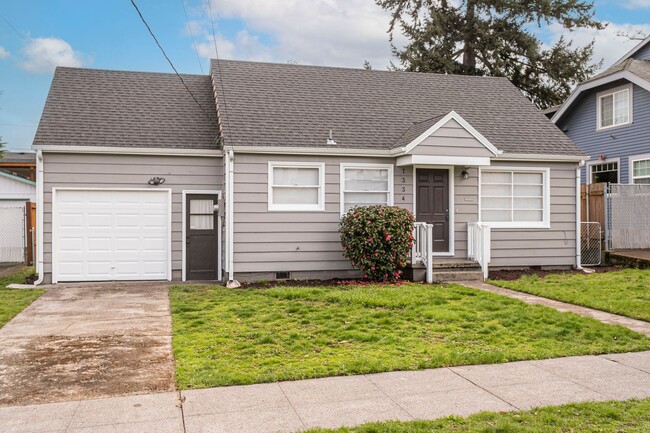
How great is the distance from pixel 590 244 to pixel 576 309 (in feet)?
24.8

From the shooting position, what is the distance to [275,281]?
39.8 ft

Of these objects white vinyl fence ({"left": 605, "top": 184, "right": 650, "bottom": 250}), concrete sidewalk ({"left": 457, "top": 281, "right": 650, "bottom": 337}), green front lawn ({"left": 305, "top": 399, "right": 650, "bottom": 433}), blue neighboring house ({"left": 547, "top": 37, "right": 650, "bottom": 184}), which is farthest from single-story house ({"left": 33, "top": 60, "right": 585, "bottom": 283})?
green front lawn ({"left": 305, "top": 399, "right": 650, "bottom": 433})

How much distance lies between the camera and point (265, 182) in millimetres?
12227

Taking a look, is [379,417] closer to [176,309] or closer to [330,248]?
[176,309]

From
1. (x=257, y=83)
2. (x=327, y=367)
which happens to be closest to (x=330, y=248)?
(x=257, y=83)

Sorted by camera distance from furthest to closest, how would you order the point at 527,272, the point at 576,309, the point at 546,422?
1. the point at 527,272
2. the point at 576,309
3. the point at 546,422

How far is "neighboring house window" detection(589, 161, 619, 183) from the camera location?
18781mm

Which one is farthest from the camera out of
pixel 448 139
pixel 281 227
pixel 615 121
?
pixel 615 121

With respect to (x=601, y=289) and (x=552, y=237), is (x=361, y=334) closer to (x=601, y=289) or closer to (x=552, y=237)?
(x=601, y=289)

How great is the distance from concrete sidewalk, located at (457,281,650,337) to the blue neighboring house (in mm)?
9510

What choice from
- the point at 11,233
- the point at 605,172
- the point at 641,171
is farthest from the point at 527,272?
the point at 11,233

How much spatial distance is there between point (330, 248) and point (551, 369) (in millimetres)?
7325

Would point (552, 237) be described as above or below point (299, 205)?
below

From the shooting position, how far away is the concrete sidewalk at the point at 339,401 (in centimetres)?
423
